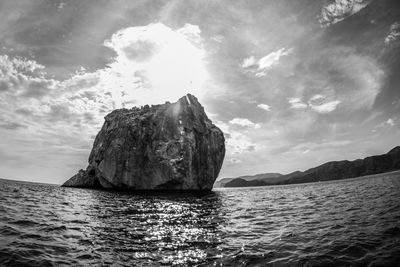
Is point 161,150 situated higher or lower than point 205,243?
higher

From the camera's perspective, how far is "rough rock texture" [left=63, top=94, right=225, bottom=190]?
225 feet

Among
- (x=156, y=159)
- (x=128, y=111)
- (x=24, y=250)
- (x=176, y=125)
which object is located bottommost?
(x=24, y=250)

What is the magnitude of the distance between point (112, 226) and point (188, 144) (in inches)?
2105

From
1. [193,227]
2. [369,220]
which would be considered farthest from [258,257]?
[369,220]

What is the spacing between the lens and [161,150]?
6994 cm

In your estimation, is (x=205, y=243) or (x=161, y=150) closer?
(x=205, y=243)

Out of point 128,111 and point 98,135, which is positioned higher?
point 128,111

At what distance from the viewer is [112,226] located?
17969mm

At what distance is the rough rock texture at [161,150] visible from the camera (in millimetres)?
68500

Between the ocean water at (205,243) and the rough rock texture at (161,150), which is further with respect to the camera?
the rough rock texture at (161,150)

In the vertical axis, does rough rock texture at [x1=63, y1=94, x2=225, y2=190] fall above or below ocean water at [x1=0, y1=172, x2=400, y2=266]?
above

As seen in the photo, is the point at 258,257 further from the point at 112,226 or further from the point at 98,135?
the point at 98,135

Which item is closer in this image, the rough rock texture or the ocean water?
the ocean water

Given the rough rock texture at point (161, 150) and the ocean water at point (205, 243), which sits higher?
the rough rock texture at point (161, 150)
